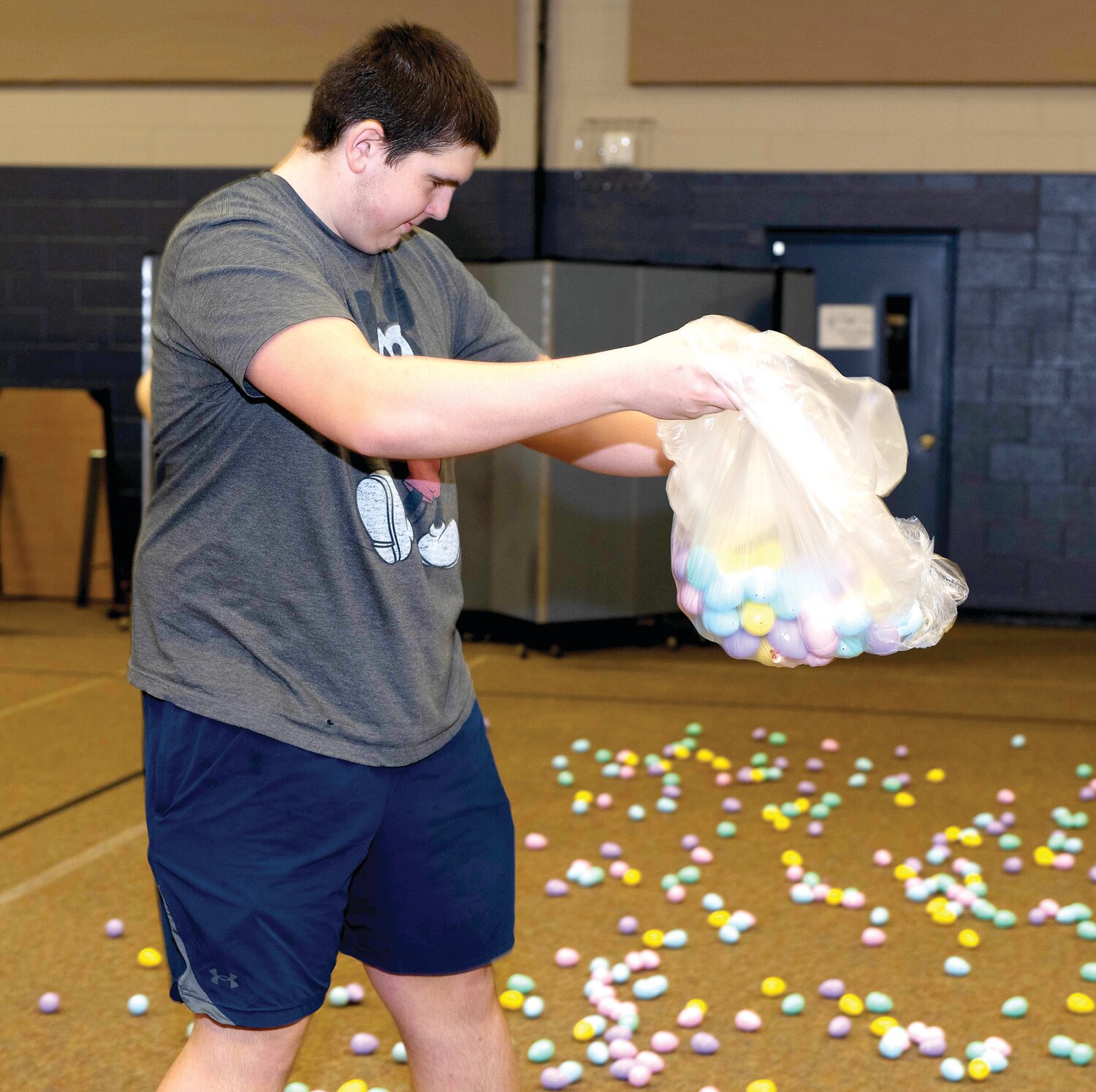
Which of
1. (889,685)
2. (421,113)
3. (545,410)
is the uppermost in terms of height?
(421,113)

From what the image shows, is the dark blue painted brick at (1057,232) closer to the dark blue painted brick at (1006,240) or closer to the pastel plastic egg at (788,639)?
the dark blue painted brick at (1006,240)

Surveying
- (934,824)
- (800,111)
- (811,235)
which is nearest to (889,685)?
(934,824)

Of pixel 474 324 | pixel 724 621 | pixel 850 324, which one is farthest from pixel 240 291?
pixel 850 324

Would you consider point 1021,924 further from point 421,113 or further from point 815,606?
point 421,113

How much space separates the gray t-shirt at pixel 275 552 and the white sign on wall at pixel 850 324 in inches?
210

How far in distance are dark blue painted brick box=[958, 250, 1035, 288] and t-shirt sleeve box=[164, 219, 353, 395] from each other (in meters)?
5.61

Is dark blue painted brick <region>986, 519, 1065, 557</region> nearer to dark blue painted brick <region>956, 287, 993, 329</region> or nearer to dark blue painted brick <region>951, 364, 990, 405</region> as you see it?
dark blue painted brick <region>951, 364, 990, 405</region>

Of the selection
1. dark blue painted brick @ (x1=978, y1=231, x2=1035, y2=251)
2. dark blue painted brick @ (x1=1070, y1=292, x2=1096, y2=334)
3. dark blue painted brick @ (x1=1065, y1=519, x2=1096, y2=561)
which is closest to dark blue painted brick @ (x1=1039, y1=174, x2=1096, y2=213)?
dark blue painted brick @ (x1=978, y1=231, x2=1035, y2=251)

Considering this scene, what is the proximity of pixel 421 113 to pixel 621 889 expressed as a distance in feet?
6.46

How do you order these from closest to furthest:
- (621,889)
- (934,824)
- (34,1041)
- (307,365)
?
(307,365)
(34,1041)
(621,889)
(934,824)

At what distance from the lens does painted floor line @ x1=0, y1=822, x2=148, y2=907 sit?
8.90 ft

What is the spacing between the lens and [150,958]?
2396mm

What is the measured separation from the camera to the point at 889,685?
471cm

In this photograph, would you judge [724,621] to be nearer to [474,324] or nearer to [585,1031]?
[474,324]
